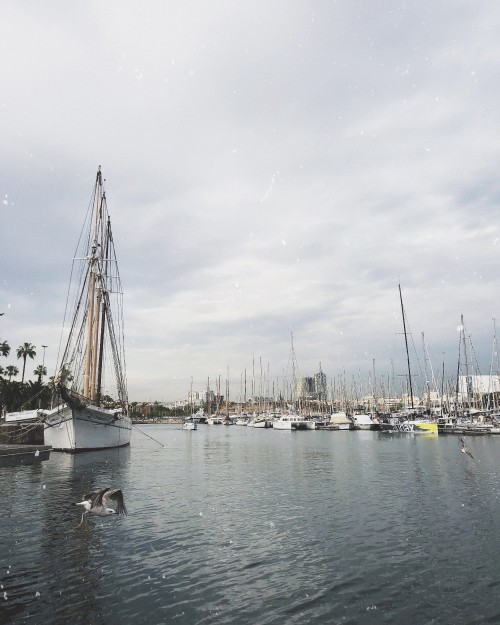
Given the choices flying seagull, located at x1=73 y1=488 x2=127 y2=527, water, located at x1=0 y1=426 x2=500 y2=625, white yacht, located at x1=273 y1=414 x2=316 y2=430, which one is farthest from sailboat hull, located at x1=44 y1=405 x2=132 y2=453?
white yacht, located at x1=273 y1=414 x2=316 y2=430

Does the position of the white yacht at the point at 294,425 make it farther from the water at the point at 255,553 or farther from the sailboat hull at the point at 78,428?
the water at the point at 255,553

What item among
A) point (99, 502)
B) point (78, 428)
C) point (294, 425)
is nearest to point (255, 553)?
point (99, 502)

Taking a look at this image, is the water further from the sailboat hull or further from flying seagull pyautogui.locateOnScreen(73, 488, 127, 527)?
the sailboat hull

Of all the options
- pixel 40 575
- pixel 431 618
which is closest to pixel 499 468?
pixel 431 618

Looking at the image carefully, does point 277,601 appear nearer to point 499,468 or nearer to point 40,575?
point 40,575

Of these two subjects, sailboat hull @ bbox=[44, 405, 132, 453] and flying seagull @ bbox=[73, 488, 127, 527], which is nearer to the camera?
flying seagull @ bbox=[73, 488, 127, 527]

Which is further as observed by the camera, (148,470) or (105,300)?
(105,300)

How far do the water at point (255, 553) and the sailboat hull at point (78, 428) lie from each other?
54.1 feet

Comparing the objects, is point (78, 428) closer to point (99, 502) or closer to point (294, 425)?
point (99, 502)

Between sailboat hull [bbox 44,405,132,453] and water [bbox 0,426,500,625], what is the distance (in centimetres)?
1650

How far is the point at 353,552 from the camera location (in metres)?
15.4

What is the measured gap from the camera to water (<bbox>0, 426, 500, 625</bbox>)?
1084cm

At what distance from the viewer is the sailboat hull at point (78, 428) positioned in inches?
1839

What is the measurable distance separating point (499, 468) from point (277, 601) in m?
33.1
